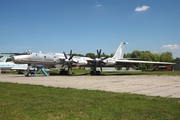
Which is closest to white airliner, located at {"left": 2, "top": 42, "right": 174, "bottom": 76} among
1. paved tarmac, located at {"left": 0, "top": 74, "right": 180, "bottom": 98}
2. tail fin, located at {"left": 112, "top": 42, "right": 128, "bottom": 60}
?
tail fin, located at {"left": 112, "top": 42, "right": 128, "bottom": 60}

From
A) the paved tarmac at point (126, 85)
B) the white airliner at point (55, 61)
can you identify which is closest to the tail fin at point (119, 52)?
the white airliner at point (55, 61)

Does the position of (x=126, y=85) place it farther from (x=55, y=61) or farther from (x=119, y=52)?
(x=119, y=52)

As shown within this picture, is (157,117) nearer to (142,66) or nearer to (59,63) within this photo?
(59,63)

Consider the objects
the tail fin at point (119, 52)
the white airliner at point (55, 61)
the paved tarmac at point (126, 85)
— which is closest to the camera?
the paved tarmac at point (126, 85)

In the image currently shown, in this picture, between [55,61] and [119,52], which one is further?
[119,52]

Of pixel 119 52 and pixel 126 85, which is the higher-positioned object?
pixel 119 52

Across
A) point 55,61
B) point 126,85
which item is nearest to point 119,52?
point 55,61

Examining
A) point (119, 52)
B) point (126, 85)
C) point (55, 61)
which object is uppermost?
point (119, 52)

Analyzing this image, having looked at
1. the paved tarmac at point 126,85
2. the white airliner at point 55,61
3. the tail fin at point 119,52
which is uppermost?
the tail fin at point 119,52

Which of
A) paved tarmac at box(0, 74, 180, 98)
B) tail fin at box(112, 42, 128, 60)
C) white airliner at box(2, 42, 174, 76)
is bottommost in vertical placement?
paved tarmac at box(0, 74, 180, 98)

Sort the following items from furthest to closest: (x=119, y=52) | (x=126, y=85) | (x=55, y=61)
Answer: (x=119, y=52) → (x=55, y=61) → (x=126, y=85)

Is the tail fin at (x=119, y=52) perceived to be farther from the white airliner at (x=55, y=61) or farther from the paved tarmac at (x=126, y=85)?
the paved tarmac at (x=126, y=85)

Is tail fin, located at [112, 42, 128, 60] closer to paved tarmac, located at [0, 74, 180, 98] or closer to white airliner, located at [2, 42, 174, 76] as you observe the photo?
white airliner, located at [2, 42, 174, 76]

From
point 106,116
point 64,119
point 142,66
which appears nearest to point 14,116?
point 64,119
